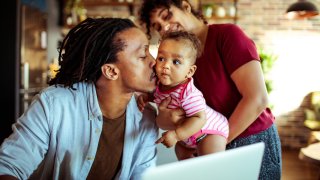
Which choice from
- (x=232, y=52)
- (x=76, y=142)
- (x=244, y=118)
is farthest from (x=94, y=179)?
(x=232, y=52)

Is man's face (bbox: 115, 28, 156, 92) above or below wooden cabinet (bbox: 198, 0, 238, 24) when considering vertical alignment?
below

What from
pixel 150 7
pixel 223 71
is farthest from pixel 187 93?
pixel 150 7

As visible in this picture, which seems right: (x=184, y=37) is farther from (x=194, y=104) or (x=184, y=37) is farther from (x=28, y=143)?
(x=28, y=143)

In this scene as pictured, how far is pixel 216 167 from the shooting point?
0.71 m

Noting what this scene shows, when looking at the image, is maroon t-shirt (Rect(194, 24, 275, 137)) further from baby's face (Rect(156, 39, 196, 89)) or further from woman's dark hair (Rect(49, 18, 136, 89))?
woman's dark hair (Rect(49, 18, 136, 89))

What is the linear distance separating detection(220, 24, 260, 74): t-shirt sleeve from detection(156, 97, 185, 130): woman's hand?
0.95 feet

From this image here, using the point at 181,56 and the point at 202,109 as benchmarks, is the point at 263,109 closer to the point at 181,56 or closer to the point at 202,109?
the point at 202,109

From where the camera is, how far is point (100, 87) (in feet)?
4.89

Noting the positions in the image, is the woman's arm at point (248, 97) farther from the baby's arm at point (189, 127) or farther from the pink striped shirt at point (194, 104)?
the baby's arm at point (189, 127)

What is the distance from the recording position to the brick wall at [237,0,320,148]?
6.44 m

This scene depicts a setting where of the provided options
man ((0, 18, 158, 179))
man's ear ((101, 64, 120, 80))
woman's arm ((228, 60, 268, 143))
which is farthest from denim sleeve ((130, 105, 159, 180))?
woman's arm ((228, 60, 268, 143))

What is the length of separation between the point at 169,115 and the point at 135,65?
0.26m

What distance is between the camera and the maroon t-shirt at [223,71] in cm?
144

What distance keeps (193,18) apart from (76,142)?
2.57ft
